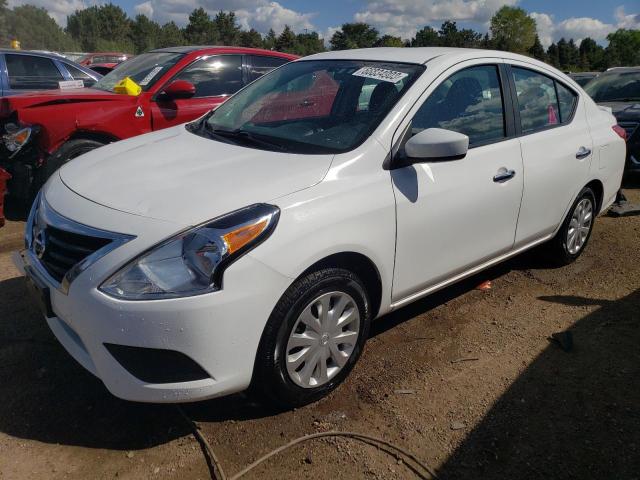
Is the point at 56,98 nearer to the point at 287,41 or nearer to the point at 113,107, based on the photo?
the point at 113,107

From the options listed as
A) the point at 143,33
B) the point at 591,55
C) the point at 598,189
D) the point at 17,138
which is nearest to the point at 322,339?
the point at 598,189

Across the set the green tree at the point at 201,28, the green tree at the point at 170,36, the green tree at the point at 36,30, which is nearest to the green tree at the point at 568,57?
the green tree at the point at 201,28

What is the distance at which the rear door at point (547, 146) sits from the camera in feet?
11.6

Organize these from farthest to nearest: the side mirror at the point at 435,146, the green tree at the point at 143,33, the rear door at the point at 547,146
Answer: the green tree at the point at 143,33
the rear door at the point at 547,146
the side mirror at the point at 435,146

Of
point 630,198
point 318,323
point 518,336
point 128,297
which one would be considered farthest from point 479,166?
point 630,198

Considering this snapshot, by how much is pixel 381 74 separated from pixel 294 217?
4.06 feet

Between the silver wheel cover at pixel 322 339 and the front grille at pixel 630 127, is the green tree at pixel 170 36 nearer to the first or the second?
the front grille at pixel 630 127

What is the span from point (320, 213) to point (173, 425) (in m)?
1.18

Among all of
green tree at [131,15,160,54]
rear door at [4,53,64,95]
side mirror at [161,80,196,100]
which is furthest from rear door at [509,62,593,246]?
green tree at [131,15,160,54]

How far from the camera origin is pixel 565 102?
403 centimetres

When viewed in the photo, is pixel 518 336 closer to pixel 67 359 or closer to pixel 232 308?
pixel 232 308

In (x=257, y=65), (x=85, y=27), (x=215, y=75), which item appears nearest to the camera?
(x=215, y=75)

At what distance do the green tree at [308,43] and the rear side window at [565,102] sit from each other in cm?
5840

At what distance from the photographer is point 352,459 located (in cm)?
231
